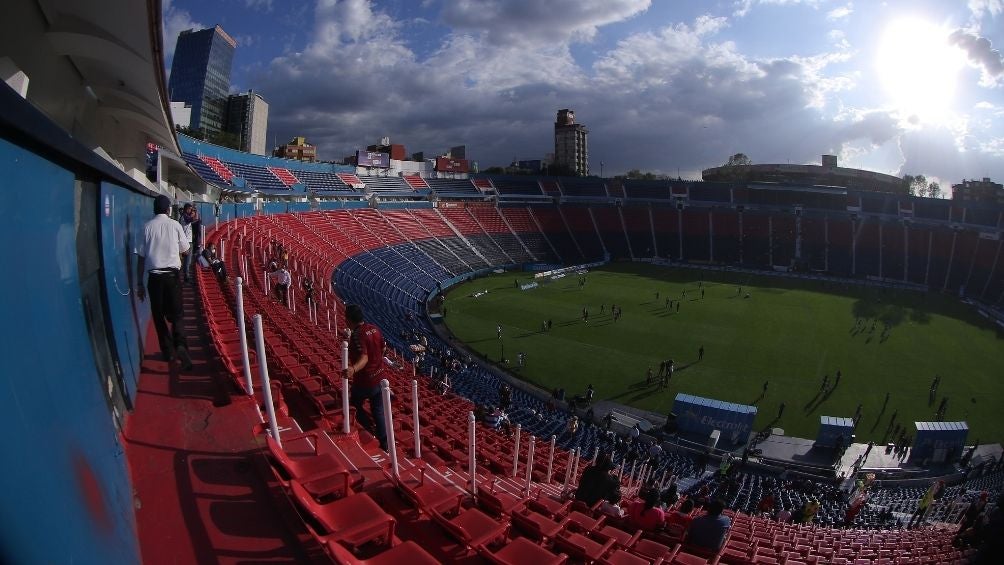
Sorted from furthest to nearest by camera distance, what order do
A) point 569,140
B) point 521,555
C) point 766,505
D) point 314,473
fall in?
point 569,140 → point 766,505 → point 314,473 → point 521,555

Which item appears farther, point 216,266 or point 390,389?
point 216,266

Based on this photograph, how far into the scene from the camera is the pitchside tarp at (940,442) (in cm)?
1678

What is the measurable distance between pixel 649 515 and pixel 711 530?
65cm

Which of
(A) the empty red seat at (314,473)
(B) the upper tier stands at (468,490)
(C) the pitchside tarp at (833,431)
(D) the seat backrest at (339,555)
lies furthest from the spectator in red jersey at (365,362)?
(C) the pitchside tarp at (833,431)

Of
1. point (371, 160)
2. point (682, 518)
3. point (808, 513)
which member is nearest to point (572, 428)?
point (808, 513)

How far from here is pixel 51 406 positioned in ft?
8.00

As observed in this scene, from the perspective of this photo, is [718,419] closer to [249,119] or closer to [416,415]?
[416,415]

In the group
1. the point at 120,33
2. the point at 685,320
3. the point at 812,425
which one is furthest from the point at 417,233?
the point at 120,33

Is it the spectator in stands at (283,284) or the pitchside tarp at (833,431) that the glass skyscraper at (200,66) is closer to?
the spectator in stands at (283,284)

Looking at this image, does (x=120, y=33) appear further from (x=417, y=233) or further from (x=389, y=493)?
(x=417, y=233)

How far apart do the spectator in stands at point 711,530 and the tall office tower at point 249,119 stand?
418ft

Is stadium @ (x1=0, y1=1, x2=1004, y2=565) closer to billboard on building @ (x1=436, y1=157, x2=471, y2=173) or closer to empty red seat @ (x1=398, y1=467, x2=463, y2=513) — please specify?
empty red seat @ (x1=398, y1=467, x2=463, y2=513)

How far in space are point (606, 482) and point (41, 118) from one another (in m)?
5.96

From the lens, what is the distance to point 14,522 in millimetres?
1652
